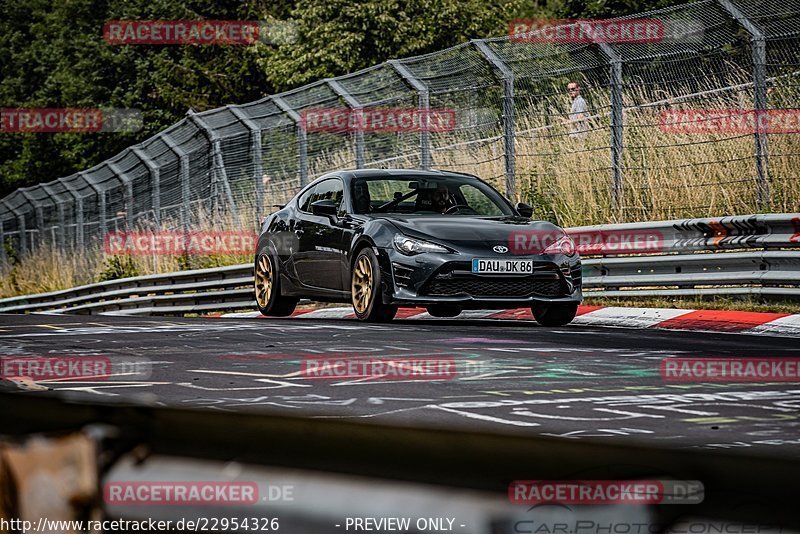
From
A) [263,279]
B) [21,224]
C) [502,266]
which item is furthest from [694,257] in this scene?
[21,224]

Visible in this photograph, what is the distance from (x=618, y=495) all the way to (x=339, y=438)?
1.29 ft

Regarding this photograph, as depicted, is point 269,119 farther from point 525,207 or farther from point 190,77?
point 190,77

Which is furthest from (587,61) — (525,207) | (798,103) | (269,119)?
(269,119)

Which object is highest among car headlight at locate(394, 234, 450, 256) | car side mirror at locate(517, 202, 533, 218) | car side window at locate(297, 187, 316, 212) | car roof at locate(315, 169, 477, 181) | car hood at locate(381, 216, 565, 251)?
car roof at locate(315, 169, 477, 181)

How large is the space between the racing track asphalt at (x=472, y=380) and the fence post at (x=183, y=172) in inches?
458

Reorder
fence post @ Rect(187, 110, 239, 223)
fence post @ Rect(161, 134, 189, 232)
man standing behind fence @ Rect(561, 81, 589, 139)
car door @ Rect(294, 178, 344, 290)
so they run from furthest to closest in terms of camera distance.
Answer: fence post @ Rect(161, 134, 189, 232)
fence post @ Rect(187, 110, 239, 223)
man standing behind fence @ Rect(561, 81, 589, 139)
car door @ Rect(294, 178, 344, 290)

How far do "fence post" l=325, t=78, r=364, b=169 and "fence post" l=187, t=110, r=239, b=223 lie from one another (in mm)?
3813

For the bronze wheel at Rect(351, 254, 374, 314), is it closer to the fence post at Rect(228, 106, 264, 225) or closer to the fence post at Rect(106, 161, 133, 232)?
the fence post at Rect(228, 106, 264, 225)

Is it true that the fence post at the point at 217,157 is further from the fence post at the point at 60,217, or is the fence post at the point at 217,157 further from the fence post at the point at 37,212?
the fence post at the point at 37,212

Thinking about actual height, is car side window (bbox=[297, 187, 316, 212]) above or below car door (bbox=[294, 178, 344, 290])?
above

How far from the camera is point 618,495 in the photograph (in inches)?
62.2

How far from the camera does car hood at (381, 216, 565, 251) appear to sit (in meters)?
11.2

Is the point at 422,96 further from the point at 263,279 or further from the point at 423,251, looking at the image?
the point at 423,251

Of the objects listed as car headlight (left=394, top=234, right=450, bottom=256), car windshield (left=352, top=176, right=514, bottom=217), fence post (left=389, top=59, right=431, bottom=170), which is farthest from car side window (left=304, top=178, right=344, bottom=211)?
fence post (left=389, top=59, right=431, bottom=170)
